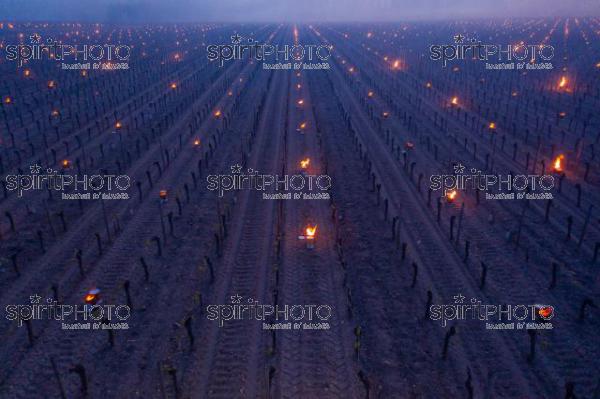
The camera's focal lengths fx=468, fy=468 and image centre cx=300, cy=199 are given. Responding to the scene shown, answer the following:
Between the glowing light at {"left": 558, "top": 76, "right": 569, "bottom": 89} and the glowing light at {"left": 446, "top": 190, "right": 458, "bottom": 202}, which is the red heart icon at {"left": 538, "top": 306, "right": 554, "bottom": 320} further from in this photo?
the glowing light at {"left": 558, "top": 76, "right": 569, "bottom": 89}

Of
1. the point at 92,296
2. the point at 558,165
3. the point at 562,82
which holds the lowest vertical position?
the point at 92,296

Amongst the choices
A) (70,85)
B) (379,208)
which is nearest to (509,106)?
(379,208)

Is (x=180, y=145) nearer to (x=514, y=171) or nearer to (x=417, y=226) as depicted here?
(x=417, y=226)

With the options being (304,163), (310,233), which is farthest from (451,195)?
(304,163)

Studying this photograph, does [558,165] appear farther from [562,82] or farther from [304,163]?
[562,82]

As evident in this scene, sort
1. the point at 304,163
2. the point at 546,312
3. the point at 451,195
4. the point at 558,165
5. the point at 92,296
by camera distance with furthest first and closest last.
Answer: the point at 304,163
the point at 558,165
the point at 451,195
the point at 92,296
the point at 546,312

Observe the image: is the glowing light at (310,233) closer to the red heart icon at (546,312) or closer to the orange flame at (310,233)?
the orange flame at (310,233)

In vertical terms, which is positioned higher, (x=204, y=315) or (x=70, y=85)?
(x=70, y=85)
